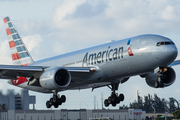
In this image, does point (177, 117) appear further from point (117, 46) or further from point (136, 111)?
point (117, 46)

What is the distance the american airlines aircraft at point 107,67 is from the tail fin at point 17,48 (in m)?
5.39

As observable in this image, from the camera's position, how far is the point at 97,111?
242ft

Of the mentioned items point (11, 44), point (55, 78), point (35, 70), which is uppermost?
point (11, 44)

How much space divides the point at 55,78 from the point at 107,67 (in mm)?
4874

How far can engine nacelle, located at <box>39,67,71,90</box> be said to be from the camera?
32125mm

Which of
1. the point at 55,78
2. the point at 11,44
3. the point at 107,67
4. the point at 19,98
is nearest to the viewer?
the point at 107,67

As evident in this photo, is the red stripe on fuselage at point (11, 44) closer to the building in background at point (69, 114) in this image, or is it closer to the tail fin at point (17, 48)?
the tail fin at point (17, 48)

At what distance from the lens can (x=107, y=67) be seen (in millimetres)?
32750

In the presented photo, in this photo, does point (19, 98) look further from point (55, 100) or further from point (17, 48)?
point (55, 100)

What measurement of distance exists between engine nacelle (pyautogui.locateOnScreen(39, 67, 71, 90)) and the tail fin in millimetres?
10836

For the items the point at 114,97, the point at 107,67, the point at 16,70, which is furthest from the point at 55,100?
the point at 114,97

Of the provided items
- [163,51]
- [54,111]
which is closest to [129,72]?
[163,51]

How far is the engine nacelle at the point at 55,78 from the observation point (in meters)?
32.1

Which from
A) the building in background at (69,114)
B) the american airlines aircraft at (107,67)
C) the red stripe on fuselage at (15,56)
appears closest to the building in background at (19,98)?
the building in background at (69,114)
